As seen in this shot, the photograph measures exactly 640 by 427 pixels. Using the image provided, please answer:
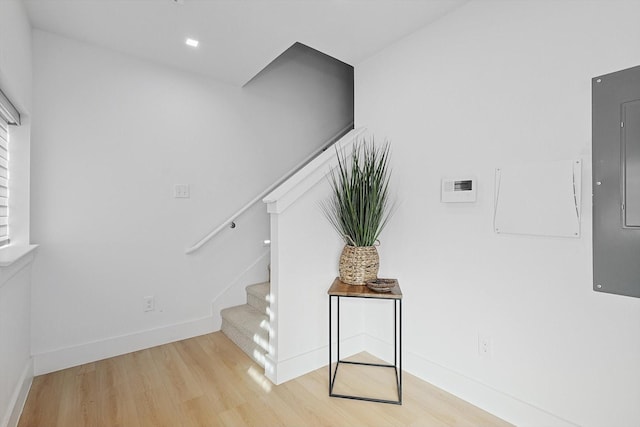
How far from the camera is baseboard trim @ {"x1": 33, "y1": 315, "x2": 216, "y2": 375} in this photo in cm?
204

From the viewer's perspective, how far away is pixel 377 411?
1.65 m

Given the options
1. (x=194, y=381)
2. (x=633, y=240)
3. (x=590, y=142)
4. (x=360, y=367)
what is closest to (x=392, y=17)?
(x=590, y=142)

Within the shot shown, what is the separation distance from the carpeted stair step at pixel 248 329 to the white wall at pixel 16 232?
47.9 inches

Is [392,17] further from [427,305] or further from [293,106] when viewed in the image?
[427,305]

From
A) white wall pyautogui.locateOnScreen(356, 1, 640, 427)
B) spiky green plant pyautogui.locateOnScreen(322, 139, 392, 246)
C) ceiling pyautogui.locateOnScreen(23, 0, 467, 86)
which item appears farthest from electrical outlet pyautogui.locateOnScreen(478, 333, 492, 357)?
ceiling pyautogui.locateOnScreen(23, 0, 467, 86)

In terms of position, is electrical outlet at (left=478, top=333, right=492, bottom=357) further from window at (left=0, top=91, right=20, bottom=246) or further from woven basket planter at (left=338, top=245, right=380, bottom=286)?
window at (left=0, top=91, right=20, bottom=246)

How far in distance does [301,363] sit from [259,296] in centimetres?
77

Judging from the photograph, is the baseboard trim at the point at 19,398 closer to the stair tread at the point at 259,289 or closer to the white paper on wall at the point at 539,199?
the stair tread at the point at 259,289

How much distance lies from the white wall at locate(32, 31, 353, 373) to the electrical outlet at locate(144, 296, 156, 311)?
4cm

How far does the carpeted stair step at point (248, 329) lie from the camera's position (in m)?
2.18

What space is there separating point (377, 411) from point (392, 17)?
7.36 ft

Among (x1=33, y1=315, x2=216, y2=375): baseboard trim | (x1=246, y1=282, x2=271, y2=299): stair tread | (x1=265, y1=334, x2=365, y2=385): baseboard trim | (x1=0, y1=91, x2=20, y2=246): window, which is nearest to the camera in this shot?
(x1=0, y1=91, x2=20, y2=246): window

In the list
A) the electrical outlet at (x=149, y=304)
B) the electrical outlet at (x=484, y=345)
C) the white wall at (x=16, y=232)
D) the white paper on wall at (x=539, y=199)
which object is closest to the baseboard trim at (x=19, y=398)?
the white wall at (x=16, y=232)

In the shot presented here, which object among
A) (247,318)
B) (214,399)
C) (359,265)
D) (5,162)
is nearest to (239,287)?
(247,318)
